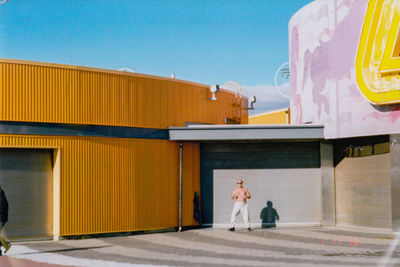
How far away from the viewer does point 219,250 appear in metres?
16.1

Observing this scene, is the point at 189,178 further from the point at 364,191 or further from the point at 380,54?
the point at 380,54

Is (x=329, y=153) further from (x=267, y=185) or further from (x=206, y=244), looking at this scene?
(x=206, y=244)

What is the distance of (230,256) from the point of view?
15016 millimetres

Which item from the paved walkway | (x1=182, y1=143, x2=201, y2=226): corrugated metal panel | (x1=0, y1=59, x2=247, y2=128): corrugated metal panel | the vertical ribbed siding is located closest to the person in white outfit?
the paved walkway

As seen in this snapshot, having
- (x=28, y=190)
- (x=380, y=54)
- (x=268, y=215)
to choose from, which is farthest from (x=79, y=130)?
(x=380, y=54)

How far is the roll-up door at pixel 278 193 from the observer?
2191cm

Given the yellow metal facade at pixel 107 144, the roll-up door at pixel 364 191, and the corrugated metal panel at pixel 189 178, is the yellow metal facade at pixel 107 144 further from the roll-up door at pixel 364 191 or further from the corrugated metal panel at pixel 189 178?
the roll-up door at pixel 364 191

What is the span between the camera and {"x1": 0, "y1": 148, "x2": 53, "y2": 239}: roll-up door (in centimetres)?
1764

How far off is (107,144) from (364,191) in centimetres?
891

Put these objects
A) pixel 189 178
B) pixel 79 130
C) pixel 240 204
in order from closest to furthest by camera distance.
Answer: pixel 79 130
pixel 240 204
pixel 189 178

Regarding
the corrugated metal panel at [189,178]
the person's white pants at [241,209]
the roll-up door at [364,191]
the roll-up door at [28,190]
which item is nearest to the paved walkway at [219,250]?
the person's white pants at [241,209]

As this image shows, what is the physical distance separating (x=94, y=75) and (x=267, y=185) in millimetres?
7643

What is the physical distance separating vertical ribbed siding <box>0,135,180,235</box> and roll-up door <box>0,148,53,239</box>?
44 cm

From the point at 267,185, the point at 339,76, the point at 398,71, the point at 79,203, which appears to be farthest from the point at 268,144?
the point at 79,203
